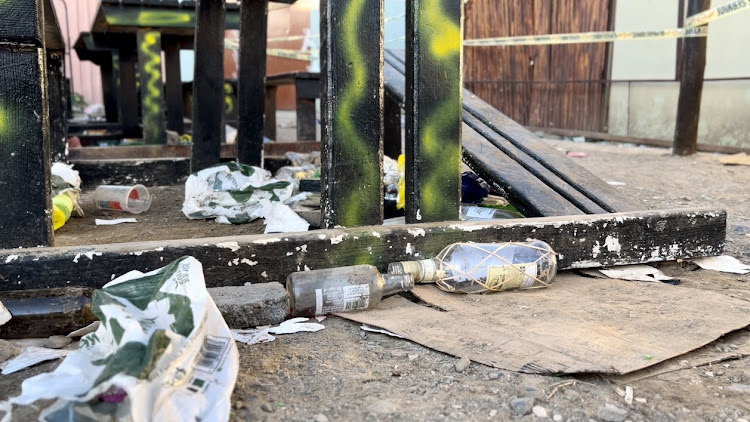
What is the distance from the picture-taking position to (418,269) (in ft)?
6.79

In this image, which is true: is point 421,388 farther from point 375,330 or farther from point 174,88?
point 174,88

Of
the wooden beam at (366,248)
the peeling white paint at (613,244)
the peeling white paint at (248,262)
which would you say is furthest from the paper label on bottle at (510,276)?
the peeling white paint at (248,262)

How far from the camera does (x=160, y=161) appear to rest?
14.7 ft

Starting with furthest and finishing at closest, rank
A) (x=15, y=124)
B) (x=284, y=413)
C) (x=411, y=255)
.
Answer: (x=411, y=255) < (x=15, y=124) < (x=284, y=413)

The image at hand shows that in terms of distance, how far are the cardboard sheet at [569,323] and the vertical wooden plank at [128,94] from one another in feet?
21.6

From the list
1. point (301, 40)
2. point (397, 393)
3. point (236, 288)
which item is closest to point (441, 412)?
point (397, 393)

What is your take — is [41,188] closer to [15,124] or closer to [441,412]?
[15,124]

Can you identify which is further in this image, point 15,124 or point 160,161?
point 160,161

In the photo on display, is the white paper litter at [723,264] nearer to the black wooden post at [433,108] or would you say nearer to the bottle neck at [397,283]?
the black wooden post at [433,108]

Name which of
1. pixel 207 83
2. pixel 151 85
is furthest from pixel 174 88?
pixel 207 83

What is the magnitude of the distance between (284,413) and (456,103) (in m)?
Result: 1.28

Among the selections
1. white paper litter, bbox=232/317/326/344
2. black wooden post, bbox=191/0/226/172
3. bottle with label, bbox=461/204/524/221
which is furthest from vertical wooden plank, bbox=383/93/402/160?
white paper litter, bbox=232/317/326/344

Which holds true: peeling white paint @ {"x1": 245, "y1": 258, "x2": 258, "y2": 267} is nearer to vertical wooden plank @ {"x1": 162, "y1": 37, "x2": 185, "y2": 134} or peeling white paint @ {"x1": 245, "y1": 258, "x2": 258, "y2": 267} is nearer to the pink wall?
vertical wooden plank @ {"x1": 162, "y1": 37, "x2": 185, "y2": 134}

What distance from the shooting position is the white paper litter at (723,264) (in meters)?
2.38
